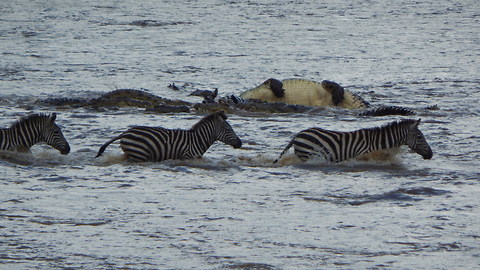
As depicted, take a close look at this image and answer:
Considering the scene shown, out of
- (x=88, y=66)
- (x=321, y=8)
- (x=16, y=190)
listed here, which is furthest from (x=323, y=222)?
(x=321, y=8)

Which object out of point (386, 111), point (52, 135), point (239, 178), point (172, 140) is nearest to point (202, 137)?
point (172, 140)

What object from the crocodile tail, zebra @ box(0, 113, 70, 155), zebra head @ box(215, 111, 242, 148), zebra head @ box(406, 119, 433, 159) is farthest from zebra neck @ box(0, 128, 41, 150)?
the crocodile tail

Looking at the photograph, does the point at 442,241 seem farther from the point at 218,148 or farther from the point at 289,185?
the point at 218,148

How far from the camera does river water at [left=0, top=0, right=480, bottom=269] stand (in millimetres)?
9680

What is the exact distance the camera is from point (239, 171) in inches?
538

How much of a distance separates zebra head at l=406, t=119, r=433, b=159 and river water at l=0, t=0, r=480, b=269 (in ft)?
0.76

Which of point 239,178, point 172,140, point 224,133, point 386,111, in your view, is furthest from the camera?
point 386,111

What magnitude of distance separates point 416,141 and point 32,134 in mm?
5212

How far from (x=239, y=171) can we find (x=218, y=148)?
162 cm

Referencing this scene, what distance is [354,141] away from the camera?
13656 mm

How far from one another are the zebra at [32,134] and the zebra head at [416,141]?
466cm

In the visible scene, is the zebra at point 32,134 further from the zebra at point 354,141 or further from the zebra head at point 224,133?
the zebra at point 354,141

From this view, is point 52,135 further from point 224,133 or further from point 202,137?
point 224,133

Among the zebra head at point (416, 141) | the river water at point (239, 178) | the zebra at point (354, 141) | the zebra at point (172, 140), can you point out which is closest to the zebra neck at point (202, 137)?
the zebra at point (172, 140)
